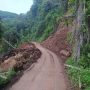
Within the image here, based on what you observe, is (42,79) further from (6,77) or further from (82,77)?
(82,77)

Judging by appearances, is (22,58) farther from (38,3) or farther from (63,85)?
(38,3)

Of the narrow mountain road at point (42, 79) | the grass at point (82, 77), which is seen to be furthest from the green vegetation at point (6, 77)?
the grass at point (82, 77)

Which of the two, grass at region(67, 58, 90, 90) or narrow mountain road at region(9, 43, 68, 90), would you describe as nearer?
grass at region(67, 58, 90, 90)

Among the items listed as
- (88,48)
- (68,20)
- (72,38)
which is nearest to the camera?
(88,48)

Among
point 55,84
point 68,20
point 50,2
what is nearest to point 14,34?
point 50,2

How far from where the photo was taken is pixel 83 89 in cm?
1852

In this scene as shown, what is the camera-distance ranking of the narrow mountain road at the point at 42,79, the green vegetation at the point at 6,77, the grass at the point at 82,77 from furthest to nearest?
the green vegetation at the point at 6,77
the narrow mountain road at the point at 42,79
the grass at the point at 82,77

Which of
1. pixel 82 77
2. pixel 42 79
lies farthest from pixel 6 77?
pixel 82 77

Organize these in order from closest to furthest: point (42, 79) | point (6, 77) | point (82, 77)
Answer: point (82, 77) < point (6, 77) < point (42, 79)

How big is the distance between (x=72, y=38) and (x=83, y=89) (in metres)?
13.7

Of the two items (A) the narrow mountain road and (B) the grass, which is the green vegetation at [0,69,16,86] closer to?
(A) the narrow mountain road

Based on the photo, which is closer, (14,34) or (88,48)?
(88,48)

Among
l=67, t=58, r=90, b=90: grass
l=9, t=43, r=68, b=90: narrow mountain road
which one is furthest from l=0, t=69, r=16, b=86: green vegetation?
l=67, t=58, r=90, b=90: grass

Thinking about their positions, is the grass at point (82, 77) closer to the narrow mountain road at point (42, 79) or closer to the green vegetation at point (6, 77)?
the narrow mountain road at point (42, 79)
